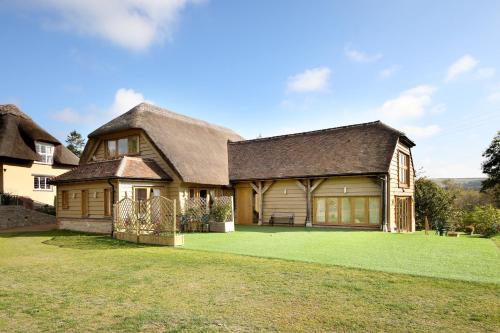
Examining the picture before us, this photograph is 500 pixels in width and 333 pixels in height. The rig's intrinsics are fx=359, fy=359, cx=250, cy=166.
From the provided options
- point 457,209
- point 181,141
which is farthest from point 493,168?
point 181,141

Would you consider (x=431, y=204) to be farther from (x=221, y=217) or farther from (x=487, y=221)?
(x=221, y=217)

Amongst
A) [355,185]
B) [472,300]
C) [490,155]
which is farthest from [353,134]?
[490,155]

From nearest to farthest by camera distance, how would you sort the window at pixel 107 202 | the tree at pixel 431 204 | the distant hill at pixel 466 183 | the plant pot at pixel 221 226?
1. the plant pot at pixel 221 226
2. the window at pixel 107 202
3. the tree at pixel 431 204
4. the distant hill at pixel 466 183

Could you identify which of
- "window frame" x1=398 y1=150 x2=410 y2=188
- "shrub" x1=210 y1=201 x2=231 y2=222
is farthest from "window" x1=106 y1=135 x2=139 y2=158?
"window frame" x1=398 y1=150 x2=410 y2=188

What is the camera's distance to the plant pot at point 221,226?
17516mm

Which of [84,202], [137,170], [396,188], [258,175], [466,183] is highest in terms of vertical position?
[137,170]

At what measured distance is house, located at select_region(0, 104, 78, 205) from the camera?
27562 mm

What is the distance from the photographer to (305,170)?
20.2 m

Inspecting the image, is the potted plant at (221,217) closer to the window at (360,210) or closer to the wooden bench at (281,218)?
the wooden bench at (281,218)

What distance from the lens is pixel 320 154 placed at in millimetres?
21016

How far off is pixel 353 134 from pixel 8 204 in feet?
77.8

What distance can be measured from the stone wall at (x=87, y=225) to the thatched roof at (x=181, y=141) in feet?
A: 14.3

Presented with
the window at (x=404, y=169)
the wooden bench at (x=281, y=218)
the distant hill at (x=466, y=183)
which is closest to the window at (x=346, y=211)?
the wooden bench at (x=281, y=218)

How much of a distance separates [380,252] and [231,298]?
6164mm
